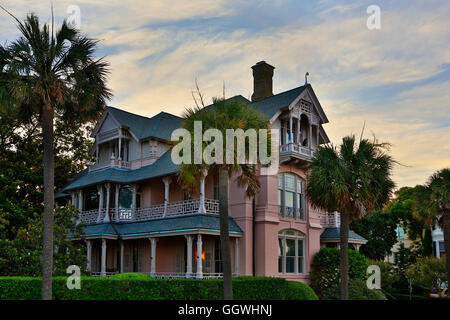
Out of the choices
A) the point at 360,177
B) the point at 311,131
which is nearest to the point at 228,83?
the point at 360,177

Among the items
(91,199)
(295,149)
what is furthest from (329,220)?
(91,199)

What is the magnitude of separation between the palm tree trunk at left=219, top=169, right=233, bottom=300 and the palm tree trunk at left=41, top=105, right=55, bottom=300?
5932 millimetres

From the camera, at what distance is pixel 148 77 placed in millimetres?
27359

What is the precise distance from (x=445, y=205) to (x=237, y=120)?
45.8ft

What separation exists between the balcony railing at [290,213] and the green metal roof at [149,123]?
344 inches

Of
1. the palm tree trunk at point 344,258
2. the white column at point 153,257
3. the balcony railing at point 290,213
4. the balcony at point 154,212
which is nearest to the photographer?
the palm tree trunk at point 344,258

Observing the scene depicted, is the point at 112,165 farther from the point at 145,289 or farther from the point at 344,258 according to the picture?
the point at 344,258

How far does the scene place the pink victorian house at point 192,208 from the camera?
27.8m

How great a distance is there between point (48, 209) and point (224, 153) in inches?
255

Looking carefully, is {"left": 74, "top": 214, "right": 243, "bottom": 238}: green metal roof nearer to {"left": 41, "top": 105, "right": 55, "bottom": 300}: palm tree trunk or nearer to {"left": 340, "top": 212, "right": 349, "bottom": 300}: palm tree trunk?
{"left": 340, "top": 212, "right": 349, "bottom": 300}: palm tree trunk

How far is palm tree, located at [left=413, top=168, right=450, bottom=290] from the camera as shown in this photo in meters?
27.2

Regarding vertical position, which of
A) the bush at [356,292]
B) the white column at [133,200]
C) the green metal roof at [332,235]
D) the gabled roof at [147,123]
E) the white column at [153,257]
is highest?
the gabled roof at [147,123]

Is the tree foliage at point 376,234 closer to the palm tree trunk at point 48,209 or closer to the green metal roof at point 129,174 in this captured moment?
the green metal roof at point 129,174

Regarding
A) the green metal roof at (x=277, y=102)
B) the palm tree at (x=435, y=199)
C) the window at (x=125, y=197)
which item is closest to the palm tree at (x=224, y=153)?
the green metal roof at (x=277, y=102)
